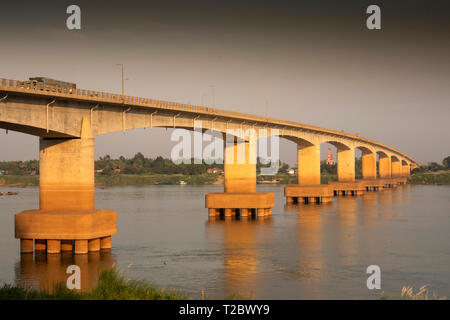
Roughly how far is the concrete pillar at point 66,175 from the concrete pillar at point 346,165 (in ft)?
247

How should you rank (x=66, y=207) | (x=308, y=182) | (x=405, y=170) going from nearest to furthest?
(x=66, y=207), (x=308, y=182), (x=405, y=170)

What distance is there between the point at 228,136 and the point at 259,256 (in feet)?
92.4

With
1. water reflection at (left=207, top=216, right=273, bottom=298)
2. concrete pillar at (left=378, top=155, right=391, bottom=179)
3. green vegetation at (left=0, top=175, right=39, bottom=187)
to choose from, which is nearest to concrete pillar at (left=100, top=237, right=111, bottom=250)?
water reflection at (left=207, top=216, right=273, bottom=298)

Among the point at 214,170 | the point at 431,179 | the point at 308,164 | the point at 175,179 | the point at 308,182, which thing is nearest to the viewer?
the point at 308,164

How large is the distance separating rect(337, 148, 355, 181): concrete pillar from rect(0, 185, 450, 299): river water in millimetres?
43783

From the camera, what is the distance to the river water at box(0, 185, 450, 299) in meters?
28.9

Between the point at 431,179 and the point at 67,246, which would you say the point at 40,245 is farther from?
the point at 431,179

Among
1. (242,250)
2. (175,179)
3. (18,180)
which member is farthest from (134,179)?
(242,250)

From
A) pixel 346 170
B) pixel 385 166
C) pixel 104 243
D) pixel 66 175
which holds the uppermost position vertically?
pixel 385 166

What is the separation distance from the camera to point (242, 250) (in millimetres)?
40312

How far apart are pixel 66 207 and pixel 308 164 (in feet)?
167

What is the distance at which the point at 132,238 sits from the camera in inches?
1823

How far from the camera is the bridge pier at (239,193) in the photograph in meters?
61.0
